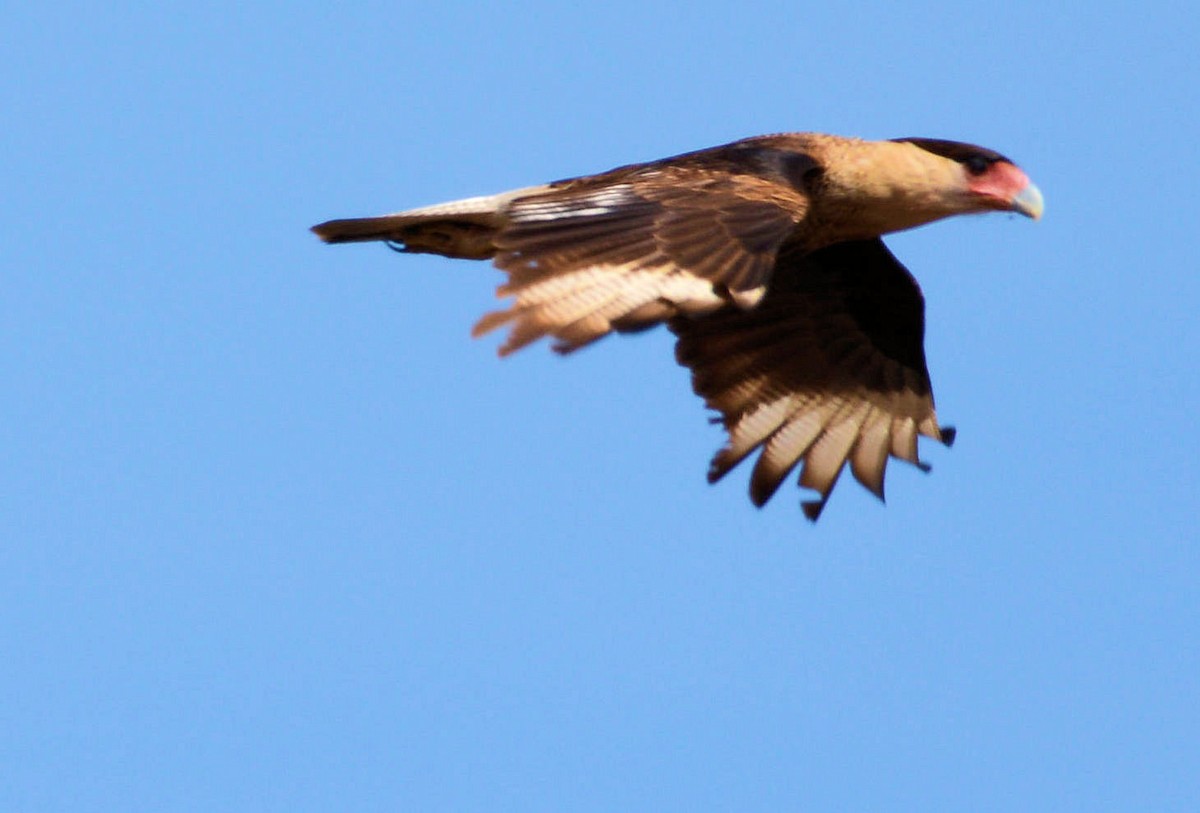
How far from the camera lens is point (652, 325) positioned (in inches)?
220

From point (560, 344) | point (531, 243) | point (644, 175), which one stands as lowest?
point (560, 344)

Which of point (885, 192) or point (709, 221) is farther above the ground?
point (885, 192)

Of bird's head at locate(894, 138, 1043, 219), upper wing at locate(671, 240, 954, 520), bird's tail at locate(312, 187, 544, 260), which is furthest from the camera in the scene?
upper wing at locate(671, 240, 954, 520)

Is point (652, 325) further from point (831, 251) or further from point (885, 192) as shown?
Result: point (831, 251)

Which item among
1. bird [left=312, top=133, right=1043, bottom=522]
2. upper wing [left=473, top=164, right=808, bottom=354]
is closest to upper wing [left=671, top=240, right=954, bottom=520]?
bird [left=312, top=133, right=1043, bottom=522]

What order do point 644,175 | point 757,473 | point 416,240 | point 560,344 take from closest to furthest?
point 560,344, point 644,175, point 416,240, point 757,473

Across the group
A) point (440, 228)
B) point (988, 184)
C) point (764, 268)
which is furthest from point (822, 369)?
point (764, 268)

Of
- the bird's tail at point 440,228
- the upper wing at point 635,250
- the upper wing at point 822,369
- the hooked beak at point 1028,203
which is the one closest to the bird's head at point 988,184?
the hooked beak at point 1028,203

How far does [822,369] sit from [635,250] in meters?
2.60

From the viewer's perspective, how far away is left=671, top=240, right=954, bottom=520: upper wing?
8234mm

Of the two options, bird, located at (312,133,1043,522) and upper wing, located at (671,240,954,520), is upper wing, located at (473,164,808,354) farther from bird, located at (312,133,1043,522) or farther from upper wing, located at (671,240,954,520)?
upper wing, located at (671,240,954,520)

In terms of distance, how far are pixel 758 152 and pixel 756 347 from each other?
1384 millimetres

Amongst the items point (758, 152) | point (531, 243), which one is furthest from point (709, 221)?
point (758, 152)

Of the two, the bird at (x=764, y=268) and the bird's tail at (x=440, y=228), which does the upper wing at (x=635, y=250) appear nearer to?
the bird at (x=764, y=268)
